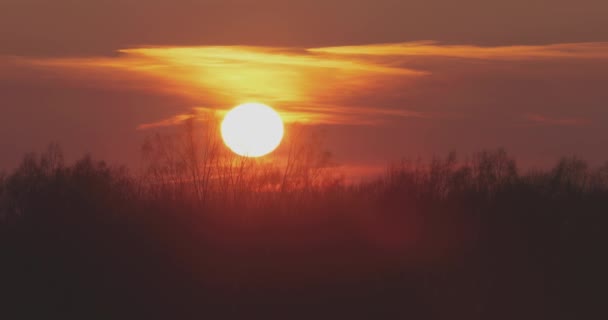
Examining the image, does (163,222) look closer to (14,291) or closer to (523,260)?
(14,291)

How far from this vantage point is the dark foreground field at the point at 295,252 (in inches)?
944

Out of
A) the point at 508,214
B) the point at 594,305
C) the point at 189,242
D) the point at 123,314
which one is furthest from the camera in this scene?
the point at 508,214

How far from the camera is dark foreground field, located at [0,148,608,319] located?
944 inches

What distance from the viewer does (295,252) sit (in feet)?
90.5

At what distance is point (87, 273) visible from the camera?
2481 cm

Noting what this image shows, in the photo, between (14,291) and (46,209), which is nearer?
(14,291)

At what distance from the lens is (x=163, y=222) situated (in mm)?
28359

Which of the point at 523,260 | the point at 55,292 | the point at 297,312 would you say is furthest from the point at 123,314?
the point at 523,260

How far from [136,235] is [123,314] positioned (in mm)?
4013

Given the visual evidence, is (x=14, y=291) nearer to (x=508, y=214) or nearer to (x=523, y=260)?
(x=523, y=260)

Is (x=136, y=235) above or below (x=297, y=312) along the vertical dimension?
above

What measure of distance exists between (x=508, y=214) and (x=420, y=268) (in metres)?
6.81

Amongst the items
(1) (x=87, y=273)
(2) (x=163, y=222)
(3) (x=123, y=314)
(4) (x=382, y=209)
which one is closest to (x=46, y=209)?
(2) (x=163, y=222)

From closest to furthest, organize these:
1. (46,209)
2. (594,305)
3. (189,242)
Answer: (594,305) < (189,242) < (46,209)
